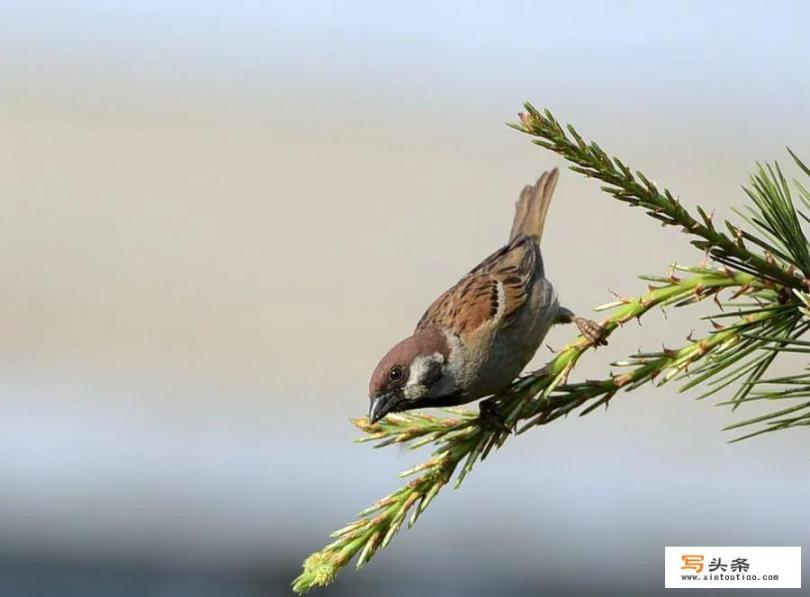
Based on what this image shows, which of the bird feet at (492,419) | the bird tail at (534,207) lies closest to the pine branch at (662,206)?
the bird feet at (492,419)

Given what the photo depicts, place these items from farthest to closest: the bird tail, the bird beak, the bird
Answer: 1. the bird tail
2. the bird
3. the bird beak

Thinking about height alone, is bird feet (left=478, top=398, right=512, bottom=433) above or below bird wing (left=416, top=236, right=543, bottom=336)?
below

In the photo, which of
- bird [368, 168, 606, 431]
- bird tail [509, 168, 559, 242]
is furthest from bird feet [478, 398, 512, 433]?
bird tail [509, 168, 559, 242]

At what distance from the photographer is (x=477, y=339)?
3084 millimetres

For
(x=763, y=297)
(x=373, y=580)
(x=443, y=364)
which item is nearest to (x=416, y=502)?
(x=763, y=297)

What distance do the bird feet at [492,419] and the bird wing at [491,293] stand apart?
0.76 meters

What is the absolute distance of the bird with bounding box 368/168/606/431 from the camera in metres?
2.83

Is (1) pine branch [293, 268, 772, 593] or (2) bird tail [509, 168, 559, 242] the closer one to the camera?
(1) pine branch [293, 268, 772, 593]

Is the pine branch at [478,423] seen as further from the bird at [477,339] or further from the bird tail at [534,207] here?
the bird tail at [534,207]

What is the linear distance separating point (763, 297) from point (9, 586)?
8.80 metres

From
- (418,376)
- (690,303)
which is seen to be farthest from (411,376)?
(690,303)

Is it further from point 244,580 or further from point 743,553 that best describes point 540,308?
point 244,580

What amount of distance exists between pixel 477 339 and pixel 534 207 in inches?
38.3

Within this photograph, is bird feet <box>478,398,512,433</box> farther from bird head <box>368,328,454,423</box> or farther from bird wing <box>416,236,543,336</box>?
bird wing <box>416,236,543,336</box>
